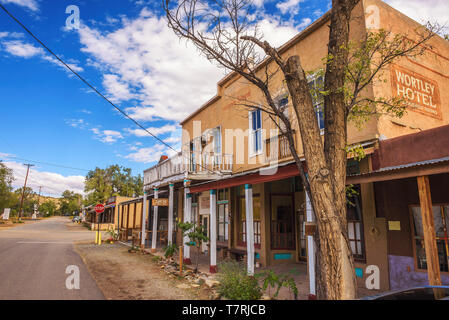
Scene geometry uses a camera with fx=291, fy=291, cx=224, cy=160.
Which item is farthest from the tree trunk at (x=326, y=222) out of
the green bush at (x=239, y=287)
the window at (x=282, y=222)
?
the window at (x=282, y=222)

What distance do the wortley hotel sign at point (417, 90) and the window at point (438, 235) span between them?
314 centimetres

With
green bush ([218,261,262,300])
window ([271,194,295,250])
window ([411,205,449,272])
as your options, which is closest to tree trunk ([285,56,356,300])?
green bush ([218,261,262,300])

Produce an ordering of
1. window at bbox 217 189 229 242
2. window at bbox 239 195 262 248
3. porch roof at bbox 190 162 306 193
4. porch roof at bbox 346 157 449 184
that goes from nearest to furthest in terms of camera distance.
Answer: porch roof at bbox 346 157 449 184 → porch roof at bbox 190 162 306 193 → window at bbox 239 195 262 248 → window at bbox 217 189 229 242

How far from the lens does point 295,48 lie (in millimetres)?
10211

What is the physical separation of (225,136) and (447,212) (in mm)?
9189

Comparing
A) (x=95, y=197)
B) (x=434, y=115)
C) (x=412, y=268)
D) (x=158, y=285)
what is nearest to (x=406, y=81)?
(x=434, y=115)

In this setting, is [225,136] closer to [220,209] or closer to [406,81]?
[220,209]

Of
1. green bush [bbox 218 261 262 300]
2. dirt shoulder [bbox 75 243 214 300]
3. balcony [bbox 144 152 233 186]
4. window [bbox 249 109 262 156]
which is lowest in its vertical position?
dirt shoulder [bbox 75 243 214 300]

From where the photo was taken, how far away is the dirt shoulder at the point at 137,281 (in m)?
7.15

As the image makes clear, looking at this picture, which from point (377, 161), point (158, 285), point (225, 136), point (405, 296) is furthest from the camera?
point (225, 136)

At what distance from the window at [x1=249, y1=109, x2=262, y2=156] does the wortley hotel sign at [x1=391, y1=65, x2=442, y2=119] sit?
498 cm

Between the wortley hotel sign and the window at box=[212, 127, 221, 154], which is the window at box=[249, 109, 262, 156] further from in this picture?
the wortley hotel sign

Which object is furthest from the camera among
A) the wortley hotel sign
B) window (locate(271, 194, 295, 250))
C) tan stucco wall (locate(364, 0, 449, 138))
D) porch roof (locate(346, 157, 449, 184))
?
window (locate(271, 194, 295, 250))

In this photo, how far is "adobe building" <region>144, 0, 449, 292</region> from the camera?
6.26 m
